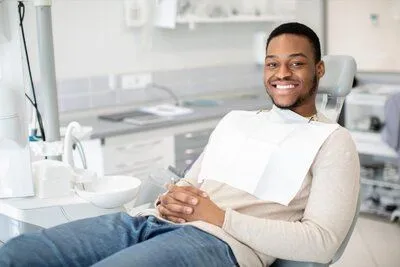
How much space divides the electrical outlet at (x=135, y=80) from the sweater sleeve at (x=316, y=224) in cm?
232

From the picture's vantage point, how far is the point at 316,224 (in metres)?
1.58

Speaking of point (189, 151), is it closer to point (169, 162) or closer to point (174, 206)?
point (169, 162)

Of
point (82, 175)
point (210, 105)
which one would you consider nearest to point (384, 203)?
point (210, 105)

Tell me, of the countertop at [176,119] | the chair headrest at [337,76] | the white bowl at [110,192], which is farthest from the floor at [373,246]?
the white bowl at [110,192]

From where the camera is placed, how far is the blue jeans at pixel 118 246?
4.90 ft

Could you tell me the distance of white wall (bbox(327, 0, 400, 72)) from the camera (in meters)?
4.08

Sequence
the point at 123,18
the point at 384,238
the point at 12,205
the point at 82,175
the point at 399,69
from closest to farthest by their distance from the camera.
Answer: the point at 12,205 < the point at 82,175 < the point at 384,238 < the point at 123,18 < the point at 399,69

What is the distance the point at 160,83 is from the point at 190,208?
2.42 m

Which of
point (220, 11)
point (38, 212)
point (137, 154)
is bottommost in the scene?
point (137, 154)

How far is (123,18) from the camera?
3.77 m

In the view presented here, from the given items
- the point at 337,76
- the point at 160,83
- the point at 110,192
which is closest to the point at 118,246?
the point at 110,192

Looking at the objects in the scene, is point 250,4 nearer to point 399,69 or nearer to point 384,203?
point 399,69

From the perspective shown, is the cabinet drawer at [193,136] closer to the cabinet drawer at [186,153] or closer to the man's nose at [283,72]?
the cabinet drawer at [186,153]

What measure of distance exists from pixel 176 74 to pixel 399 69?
1.62 meters
